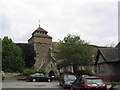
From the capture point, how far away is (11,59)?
55.1 metres

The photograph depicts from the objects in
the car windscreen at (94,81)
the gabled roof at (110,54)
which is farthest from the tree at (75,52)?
the car windscreen at (94,81)

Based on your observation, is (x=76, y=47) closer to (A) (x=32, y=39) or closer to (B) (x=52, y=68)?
(B) (x=52, y=68)

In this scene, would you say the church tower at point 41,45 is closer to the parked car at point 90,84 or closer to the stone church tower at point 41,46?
the stone church tower at point 41,46

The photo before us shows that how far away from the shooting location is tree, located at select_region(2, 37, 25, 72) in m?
54.2

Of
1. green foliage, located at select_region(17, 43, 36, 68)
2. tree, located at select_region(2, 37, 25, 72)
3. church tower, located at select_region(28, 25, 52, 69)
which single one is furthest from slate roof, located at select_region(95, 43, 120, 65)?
church tower, located at select_region(28, 25, 52, 69)

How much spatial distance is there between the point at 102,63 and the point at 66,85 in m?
12.7

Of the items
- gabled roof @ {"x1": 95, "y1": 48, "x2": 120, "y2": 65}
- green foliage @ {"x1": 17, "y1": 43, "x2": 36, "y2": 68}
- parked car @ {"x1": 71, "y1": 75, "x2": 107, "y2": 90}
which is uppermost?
green foliage @ {"x1": 17, "y1": 43, "x2": 36, "y2": 68}

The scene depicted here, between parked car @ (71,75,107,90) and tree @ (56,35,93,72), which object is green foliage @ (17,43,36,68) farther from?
parked car @ (71,75,107,90)

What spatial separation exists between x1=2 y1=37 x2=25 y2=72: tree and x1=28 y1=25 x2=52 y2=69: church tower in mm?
14824

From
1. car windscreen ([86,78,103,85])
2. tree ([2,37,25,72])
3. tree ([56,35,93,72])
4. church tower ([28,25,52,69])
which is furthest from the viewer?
church tower ([28,25,52,69])

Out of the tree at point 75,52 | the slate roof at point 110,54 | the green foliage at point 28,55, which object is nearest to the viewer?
the slate roof at point 110,54

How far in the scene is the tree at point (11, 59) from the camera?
178 feet

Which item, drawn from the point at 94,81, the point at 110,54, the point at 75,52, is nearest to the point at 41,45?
the point at 75,52

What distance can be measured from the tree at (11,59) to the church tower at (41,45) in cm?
1482
